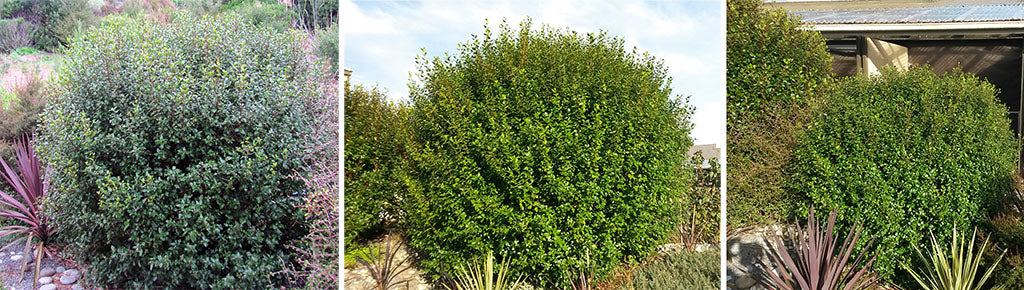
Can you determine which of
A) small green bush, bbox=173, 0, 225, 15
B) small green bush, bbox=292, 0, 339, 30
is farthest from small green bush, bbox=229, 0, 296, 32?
small green bush, bbox=173, 0, 225, 15

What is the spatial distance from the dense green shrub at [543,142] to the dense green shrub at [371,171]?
706mm

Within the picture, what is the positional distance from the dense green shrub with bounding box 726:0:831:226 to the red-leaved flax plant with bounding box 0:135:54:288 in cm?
629

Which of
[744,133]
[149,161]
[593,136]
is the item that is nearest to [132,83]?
[149,161]

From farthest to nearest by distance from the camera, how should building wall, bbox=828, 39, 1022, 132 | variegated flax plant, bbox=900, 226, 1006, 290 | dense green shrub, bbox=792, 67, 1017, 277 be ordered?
building wall, bbox=828, 39, 1022, 132, dense green shrub, bbox=792, 67, 1017, 277, variegated flax plant, bbox=900, 226, 1006, 290

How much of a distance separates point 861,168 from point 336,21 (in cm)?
485

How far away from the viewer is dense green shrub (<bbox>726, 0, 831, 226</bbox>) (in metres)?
4.83

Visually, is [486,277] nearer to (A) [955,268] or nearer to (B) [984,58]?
(A) [955,268]

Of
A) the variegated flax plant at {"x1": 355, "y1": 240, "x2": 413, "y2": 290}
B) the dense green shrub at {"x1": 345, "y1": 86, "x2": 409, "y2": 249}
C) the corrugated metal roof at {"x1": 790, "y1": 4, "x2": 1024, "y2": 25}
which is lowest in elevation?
the variegated flax plant at {"x1": 355, "y1": 240, "x2": 413, "y2": 290}

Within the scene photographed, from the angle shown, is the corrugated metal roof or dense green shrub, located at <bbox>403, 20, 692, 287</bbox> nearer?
dense green shrub, located at <bbox>403, 20, 692, 287</bbox>

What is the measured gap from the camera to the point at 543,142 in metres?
3.63

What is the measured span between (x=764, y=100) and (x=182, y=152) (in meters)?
4.61

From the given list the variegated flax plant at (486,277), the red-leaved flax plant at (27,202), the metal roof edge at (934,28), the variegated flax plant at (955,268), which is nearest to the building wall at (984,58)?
the metal roof edge at (934,28)

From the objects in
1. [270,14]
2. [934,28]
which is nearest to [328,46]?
[270,14]

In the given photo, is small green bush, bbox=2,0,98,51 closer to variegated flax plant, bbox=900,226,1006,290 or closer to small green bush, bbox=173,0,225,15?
small green bush, bbox=173,0,225,15
